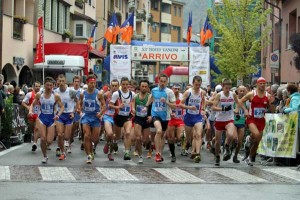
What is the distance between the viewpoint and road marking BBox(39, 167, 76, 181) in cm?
1261

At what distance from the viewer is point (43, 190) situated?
10953 millimetres

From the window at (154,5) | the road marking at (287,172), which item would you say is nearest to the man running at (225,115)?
the road marking at (287,172)

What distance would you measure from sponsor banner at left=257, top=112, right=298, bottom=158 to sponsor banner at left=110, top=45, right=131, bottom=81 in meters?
15.1

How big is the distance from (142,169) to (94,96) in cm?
224

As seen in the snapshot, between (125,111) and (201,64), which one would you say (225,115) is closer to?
(125,111)

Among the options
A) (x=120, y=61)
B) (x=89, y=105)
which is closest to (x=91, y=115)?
(x=89, y=105)

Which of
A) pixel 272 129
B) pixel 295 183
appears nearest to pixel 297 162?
pixel 272 129

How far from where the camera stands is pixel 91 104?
15875 millimetres

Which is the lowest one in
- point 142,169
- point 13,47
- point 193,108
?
point 142,169

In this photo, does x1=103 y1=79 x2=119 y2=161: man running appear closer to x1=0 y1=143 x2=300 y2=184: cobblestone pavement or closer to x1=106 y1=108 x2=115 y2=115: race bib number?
x1=106 y1=108 x2=115 y2=115: race bib number

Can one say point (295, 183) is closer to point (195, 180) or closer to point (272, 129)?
point (195, 180)

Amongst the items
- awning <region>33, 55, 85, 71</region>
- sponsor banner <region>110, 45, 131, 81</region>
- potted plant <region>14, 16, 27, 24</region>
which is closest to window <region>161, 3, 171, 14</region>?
potted plant <region>14, 16, 27, 24</region>

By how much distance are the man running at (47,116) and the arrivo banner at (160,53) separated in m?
16.2

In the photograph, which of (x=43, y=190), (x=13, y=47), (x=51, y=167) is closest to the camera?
(x=43, y=190)
